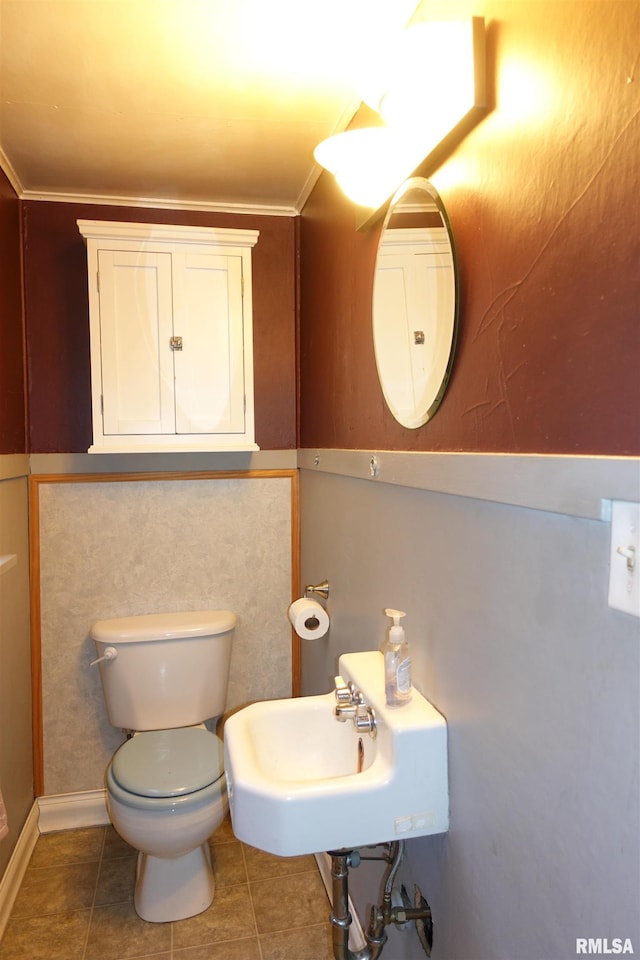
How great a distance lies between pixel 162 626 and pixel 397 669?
4.03 ft

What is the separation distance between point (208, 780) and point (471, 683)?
1.13 meters

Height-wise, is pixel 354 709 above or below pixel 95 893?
above

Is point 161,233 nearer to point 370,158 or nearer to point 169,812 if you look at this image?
point 370,158

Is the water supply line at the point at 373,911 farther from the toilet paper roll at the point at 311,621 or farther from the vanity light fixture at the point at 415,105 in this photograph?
the vanity light fixture at the point at 415,105

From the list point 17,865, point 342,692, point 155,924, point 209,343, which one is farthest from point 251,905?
point 209,343

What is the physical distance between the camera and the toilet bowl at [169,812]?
1.76 metres

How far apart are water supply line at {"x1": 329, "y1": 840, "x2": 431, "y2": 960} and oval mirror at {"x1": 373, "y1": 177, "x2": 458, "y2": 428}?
2.85ft

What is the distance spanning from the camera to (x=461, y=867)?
1068 mm

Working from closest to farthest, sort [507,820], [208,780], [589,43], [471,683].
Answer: [589,43]
[507,820]
[471,683]
[208,780]

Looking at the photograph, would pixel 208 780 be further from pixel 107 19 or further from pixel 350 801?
pixel 107 19

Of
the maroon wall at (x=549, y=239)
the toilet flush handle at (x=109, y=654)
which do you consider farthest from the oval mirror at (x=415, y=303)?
the toilet flush handle at (x=109, y=654)

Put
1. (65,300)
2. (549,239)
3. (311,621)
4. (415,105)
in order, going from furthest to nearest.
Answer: (65,300)
(311,621)
(415,105)
(549,239)

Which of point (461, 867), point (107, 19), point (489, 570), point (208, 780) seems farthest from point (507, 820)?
point (107, 19)

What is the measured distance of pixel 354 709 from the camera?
1.27 meters
